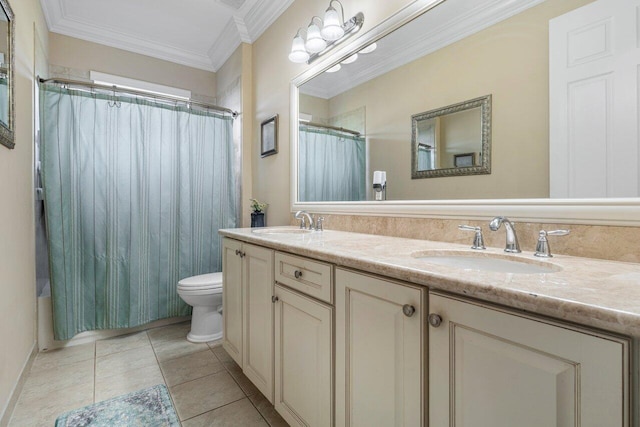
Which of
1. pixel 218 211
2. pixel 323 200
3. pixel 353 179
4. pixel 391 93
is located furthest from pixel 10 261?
pixel 391 93

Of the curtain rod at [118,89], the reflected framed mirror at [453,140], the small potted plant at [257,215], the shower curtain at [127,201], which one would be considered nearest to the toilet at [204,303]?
the shower curtain at [127,201]

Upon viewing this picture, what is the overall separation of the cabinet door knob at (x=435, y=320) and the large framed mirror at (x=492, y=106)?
57cm

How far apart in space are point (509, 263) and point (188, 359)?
1.98 m

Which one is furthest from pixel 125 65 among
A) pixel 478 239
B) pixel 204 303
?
pixel 478 239

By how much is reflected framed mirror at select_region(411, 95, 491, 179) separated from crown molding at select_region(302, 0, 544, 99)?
0.90 ft

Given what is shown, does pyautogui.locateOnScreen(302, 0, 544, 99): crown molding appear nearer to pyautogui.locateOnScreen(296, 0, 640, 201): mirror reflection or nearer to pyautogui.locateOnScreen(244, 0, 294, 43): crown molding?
pyautogui.locateOnScreen(296, 0, 640, 201): mirror reflection

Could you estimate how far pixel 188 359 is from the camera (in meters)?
2.02

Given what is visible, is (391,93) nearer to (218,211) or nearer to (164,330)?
(218,211)

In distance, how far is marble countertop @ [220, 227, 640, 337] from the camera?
0.48 m

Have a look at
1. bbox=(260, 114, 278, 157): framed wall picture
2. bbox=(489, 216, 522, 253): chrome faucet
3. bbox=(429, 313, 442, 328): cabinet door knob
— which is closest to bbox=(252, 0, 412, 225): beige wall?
bbox=(260, 114, 278, 157): framed wall picture

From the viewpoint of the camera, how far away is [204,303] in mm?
2262

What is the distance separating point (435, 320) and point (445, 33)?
1.19m

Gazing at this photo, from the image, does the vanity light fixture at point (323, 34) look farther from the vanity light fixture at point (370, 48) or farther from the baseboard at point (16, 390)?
the baseboard at point (16, 390)

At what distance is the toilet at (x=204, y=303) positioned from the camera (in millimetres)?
2201
